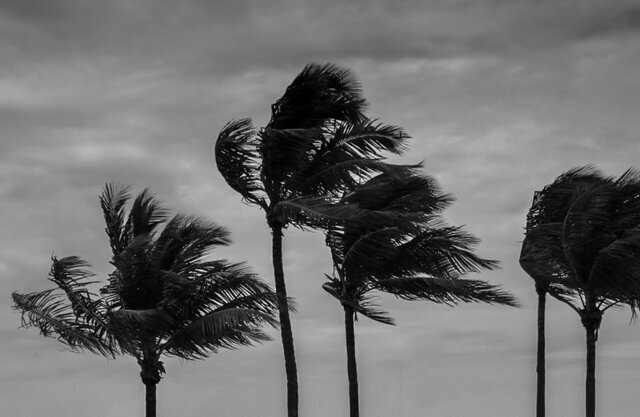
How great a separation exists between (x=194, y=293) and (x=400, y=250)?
716 cm

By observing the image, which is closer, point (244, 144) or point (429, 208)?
point (244, 144)

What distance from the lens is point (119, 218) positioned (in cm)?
4188

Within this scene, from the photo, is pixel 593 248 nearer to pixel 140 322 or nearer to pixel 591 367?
pixel 591 367

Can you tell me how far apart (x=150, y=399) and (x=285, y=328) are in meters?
4.62

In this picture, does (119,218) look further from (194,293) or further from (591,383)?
(591,383)

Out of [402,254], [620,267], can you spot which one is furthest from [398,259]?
[620,267]

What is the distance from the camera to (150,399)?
4028 cm

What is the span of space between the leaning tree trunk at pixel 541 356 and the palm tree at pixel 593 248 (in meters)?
0.80

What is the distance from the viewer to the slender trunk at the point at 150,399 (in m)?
40.3

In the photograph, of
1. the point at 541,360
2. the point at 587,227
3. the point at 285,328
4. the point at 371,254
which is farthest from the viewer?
the point at 541,360

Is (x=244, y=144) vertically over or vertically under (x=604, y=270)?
over

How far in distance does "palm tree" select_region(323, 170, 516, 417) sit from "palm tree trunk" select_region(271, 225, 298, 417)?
2.69m

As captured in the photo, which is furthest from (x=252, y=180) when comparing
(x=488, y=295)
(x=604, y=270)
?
(x=604, y=270)

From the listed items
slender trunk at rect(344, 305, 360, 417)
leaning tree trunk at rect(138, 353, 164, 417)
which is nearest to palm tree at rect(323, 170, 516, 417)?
slender trunk at rect(344, 305, 360, 417)
